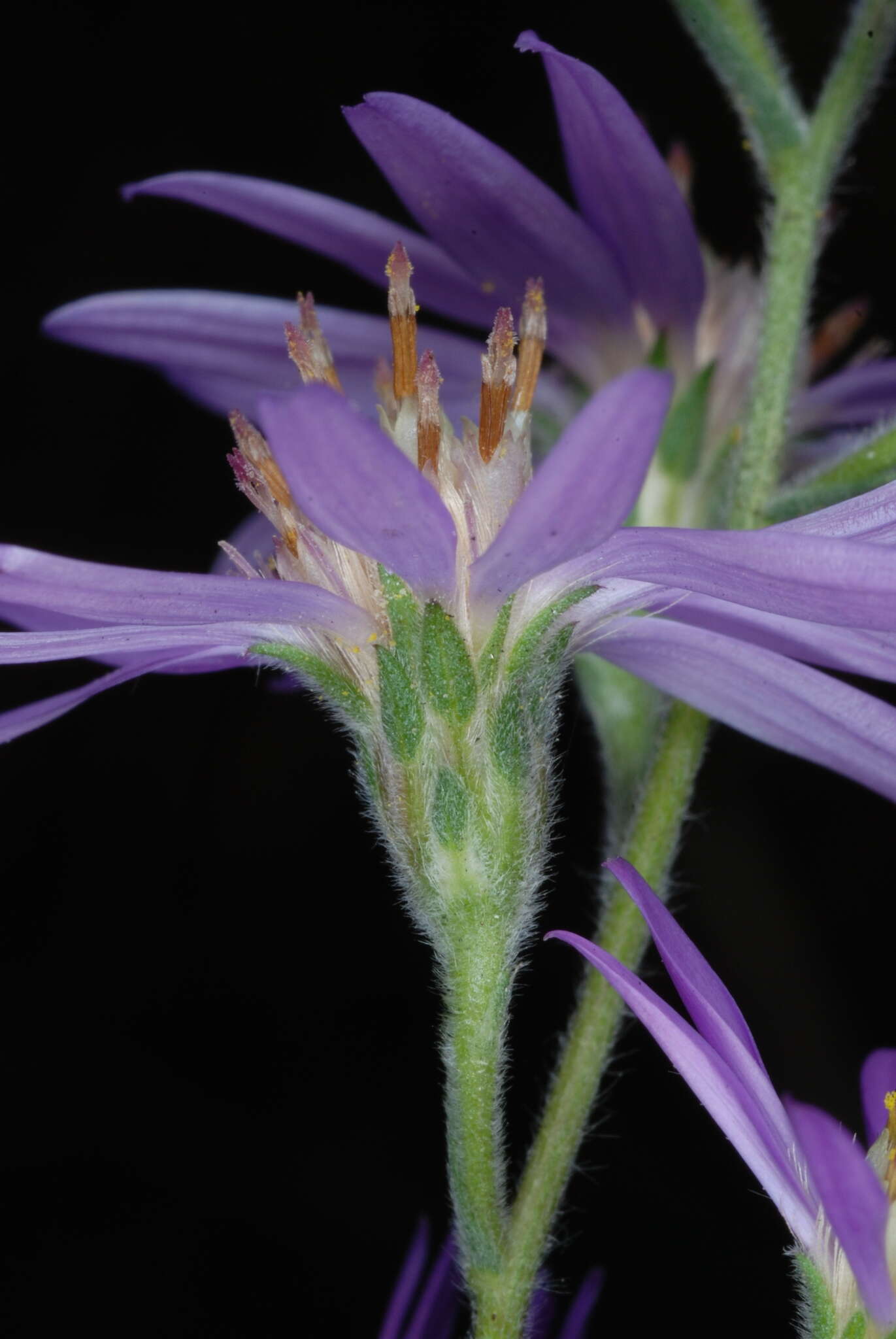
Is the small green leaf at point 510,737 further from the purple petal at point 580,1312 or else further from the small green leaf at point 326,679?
the purple petal at point 580,1312

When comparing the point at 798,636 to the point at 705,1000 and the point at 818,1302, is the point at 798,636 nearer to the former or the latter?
the point at 705,1000

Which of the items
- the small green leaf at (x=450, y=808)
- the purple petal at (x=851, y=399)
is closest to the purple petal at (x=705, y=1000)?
the small green leaf at (x=450, y=808)

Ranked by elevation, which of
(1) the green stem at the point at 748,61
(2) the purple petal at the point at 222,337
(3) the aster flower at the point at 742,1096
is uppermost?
(1) the green stem at the point at 748,61

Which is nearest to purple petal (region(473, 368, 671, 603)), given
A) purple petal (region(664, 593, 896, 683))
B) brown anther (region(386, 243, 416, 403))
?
purple petal (region(664, 593, 896, 683))

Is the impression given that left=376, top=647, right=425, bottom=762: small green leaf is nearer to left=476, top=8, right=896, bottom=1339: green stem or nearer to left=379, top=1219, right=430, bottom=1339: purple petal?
left=476, top=8, right=896, bottom=1339: green stem

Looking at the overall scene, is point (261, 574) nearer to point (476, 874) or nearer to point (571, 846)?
point (476, 874)

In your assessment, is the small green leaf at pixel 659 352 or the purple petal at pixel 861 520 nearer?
the purple petal at pixel 861 520

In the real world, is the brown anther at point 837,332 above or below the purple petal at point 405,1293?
above
